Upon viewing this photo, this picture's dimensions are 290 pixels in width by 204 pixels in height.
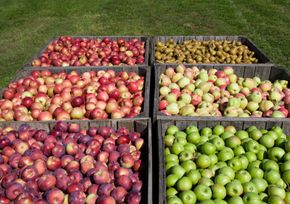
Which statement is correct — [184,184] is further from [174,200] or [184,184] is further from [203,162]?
[203,162]

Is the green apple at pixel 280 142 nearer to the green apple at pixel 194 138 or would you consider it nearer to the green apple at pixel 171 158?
the green apple at pixel 194 138

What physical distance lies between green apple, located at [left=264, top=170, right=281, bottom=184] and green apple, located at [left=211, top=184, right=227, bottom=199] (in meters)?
0.49

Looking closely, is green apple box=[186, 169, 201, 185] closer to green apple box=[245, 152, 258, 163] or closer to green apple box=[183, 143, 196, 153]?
green apple box=[183, 143, 196, 153]

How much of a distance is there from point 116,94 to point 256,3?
10317 millimetres

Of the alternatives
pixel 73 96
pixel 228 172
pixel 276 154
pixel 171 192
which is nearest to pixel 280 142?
pixel 276 154

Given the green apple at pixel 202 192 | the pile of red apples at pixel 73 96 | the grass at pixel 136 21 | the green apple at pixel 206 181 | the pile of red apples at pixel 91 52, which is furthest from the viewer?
the grass at pixel 136 21

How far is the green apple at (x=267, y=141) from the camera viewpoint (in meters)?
3.84

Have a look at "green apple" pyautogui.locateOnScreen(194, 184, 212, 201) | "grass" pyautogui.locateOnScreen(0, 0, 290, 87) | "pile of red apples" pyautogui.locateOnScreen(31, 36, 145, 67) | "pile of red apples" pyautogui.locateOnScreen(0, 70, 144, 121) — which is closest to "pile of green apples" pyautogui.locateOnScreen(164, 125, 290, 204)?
"green apple" pyautogui.locateOnScreen(194, 184, 212, 201)

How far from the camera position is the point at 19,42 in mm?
10484

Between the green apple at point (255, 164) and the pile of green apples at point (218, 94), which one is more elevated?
the pile of green apples at point (218, 94)

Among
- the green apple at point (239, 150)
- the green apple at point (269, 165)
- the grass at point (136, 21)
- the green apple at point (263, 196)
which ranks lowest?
the grass at point (136, 21)

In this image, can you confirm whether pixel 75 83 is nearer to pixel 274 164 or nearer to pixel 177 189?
pixel 177 189

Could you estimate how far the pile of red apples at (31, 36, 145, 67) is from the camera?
6.28m

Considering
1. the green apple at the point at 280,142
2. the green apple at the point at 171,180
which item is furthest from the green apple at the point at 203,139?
the green apple at the point at 280,142
